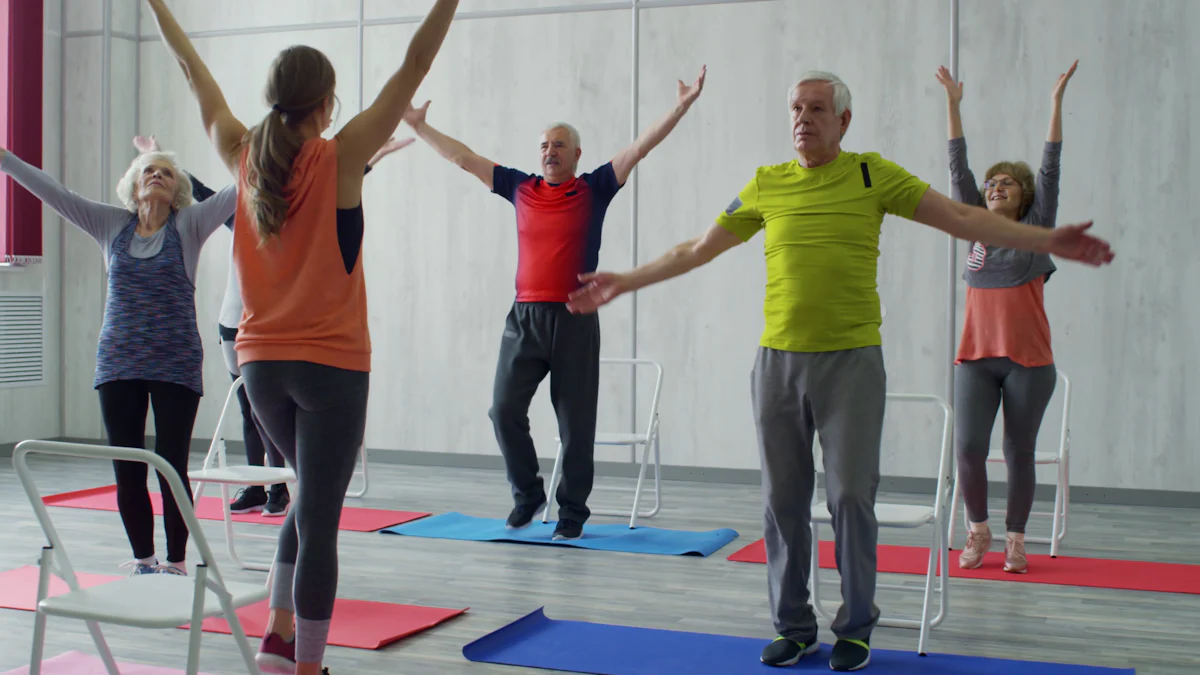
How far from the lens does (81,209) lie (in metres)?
3.56

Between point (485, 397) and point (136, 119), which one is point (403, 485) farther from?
point (136, 119)

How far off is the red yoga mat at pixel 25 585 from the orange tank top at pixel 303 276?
5.68 feet

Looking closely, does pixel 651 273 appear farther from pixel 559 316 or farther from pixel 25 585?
pixel 25 585

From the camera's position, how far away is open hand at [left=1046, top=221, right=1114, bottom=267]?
247cm

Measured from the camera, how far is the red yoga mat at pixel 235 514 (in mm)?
5176

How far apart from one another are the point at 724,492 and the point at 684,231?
4.90ft

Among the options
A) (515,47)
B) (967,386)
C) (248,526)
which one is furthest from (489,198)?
(967,386)

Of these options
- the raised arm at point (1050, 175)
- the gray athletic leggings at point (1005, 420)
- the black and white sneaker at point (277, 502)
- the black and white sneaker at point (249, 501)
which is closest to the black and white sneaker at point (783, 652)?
the gray athletic leggings at point (1005, 420)

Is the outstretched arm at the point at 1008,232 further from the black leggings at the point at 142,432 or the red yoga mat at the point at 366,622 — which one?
the black leggings at the point at 142,432

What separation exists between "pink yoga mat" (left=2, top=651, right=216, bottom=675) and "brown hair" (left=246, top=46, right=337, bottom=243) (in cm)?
137

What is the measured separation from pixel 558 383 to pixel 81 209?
6.64 ft

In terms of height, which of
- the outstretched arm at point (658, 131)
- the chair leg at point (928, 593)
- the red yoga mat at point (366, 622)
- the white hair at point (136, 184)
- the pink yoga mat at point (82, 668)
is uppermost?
the outstretched arm at point (658, 131)

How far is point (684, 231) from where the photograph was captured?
673 cm

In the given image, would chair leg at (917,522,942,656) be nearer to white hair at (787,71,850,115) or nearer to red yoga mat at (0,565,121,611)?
white hair at (787,71,850,115)
